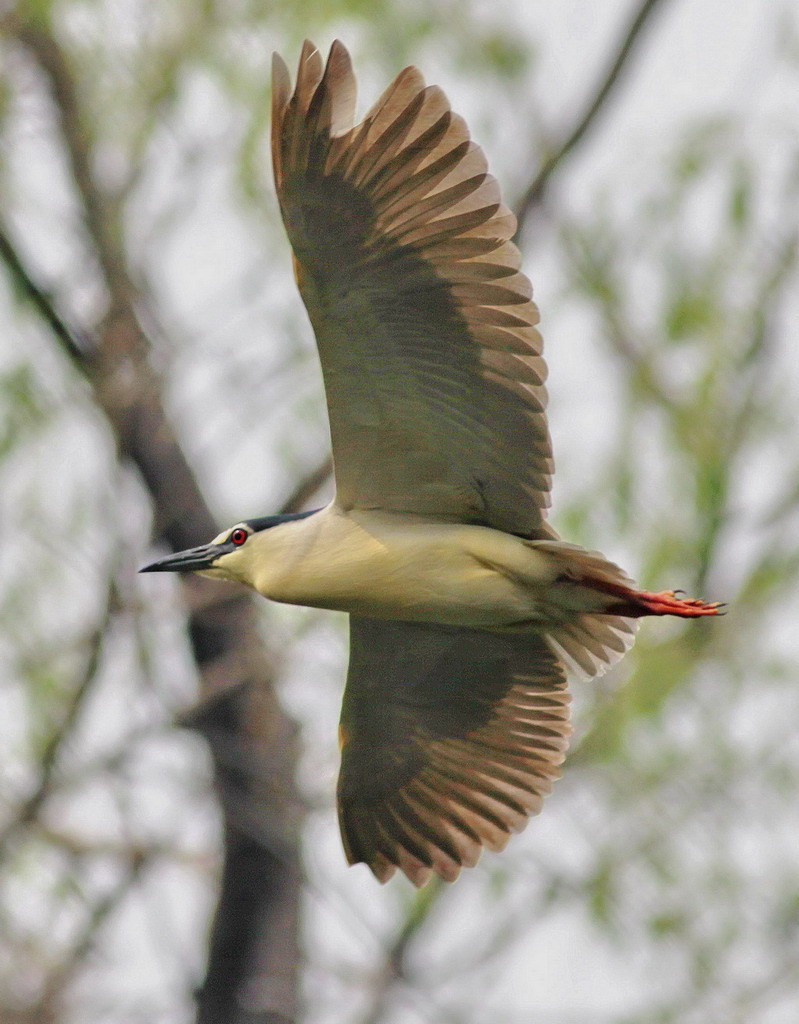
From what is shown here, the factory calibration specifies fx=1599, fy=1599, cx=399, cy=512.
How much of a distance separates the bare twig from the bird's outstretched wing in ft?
7.25

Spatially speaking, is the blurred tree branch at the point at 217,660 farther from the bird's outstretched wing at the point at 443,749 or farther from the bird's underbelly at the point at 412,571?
the bird's underbelly at the point at 412,571

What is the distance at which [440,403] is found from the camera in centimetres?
348

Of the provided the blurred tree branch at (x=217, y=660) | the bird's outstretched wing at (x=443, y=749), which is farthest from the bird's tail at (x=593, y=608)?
the blurred tree branch at (x=217, y=660)

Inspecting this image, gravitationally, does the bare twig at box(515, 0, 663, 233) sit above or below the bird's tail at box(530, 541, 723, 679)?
above

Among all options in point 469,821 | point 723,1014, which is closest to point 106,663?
point 469,821

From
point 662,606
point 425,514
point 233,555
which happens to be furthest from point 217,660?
point 662,606

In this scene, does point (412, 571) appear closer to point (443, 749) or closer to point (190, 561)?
point (190, 561)

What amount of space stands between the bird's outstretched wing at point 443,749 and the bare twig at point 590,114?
7.25 ft

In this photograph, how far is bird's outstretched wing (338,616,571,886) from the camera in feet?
13.6

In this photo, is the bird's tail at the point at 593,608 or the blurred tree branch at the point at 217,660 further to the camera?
the blurred tree branch at the point at 217,660

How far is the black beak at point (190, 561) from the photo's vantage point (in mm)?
4039

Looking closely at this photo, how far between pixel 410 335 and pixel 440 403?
21cm

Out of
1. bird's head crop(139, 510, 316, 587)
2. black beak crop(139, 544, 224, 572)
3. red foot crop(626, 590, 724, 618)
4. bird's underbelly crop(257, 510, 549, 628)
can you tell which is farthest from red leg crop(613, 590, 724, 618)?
black beak crop(139, 544, 224, 572)

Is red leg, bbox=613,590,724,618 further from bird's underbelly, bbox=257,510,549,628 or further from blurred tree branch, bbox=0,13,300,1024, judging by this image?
blurred tree branch, bbox=0,13,300,1024
